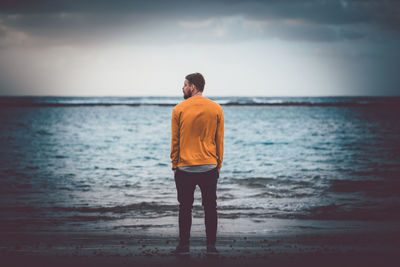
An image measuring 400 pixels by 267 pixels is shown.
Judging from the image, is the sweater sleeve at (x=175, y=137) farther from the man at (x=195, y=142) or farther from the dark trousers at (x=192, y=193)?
the dark trousers at (x=192, y=193)

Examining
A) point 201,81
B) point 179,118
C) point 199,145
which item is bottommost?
A: point 199,145

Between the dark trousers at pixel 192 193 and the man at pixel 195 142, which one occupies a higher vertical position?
the man at pixel 195 142

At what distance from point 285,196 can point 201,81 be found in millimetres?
4852

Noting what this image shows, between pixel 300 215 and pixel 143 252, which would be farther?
pixel 300 215

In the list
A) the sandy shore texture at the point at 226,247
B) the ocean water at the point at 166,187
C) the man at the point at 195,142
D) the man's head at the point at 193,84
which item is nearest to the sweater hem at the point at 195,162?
the man at the point at 195,142

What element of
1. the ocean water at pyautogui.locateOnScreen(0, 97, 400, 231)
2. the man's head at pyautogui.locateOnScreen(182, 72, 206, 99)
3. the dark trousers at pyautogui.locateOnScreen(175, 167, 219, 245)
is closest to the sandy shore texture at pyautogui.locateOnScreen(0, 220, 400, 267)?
the dark trousers at pyautogui.locateOnScreen(175, 167, 219, 245)

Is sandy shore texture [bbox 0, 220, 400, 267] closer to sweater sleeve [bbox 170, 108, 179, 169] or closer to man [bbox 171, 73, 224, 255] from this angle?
man [bbox 171, 73, 224, 255]

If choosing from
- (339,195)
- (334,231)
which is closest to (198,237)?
(334,231)

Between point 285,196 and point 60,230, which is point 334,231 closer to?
point 285,196

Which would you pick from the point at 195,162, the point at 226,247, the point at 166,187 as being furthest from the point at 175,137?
the point at 166,187

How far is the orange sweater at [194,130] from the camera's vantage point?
12.3 ft

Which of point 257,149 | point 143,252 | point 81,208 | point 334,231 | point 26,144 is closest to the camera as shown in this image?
point 143,252

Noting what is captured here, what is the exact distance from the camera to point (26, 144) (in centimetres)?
1911

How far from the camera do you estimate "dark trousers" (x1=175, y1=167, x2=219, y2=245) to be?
3.86 m
